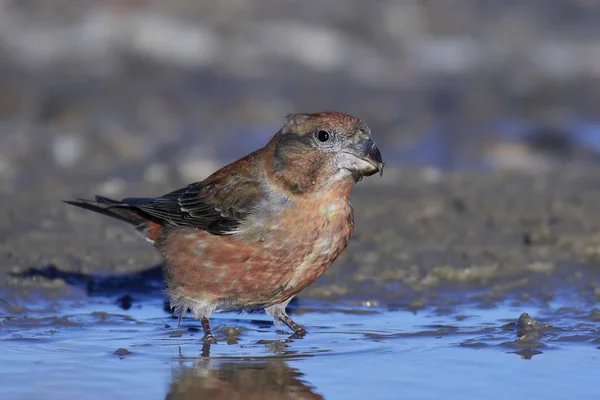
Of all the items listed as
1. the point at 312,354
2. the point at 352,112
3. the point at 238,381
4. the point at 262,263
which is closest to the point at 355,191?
the point at 352,112

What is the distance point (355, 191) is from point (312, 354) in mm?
3831

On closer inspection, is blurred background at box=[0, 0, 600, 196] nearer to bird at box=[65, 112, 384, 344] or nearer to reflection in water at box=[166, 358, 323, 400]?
bird at box=[65, 112, 384, 344]

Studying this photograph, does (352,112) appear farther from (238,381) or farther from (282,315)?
(238,381)

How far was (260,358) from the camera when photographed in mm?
5934

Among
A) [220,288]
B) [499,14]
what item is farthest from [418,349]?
[499,14]

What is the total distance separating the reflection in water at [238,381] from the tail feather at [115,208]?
1.68m

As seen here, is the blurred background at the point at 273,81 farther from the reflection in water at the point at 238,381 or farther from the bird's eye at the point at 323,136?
the reflection in water at the point at 238,381

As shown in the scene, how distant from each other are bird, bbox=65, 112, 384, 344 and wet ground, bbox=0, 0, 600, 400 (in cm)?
27

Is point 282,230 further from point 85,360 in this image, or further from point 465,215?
point 465,215

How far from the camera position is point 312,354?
6043mm

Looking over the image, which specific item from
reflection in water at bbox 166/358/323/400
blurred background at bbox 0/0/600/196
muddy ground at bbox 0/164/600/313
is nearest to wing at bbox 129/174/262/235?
muddy ground at bbox 0/164/600/313

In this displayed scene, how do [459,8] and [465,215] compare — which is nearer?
[465,215]

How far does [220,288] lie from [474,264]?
230cm

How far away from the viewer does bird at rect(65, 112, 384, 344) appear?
6289 millimetres
